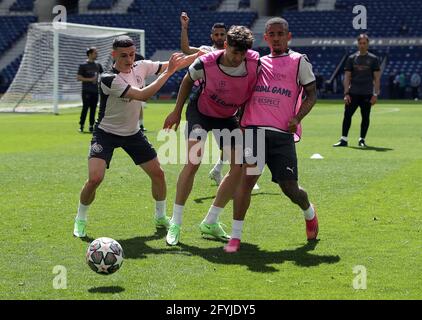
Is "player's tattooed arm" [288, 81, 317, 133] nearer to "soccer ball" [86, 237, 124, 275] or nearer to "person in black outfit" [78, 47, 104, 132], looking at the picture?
"soccer ball" [86, 237, 124, 275]

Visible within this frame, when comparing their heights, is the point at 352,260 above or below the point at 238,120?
below

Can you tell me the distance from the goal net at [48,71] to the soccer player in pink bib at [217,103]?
24.9 meters

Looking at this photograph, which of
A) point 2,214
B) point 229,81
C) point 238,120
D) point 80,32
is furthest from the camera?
point 80,32

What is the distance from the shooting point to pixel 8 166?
46.6 ft

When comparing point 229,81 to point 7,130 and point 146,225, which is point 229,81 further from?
point 7,130

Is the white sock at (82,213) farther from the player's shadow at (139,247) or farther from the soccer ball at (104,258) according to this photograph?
the soccer ball at (104,258)

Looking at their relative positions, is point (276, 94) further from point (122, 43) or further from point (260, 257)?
point (122, 43)

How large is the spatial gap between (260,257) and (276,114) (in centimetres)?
133

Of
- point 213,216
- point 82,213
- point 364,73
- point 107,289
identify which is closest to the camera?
point 107,289

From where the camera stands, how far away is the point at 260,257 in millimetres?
7105

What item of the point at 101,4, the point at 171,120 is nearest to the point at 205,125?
the point at 171,120

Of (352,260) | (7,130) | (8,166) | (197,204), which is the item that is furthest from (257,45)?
(352,260)

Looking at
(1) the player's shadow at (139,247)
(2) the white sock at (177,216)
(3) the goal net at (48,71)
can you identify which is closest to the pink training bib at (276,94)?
(2) the white sock at (177,216)
